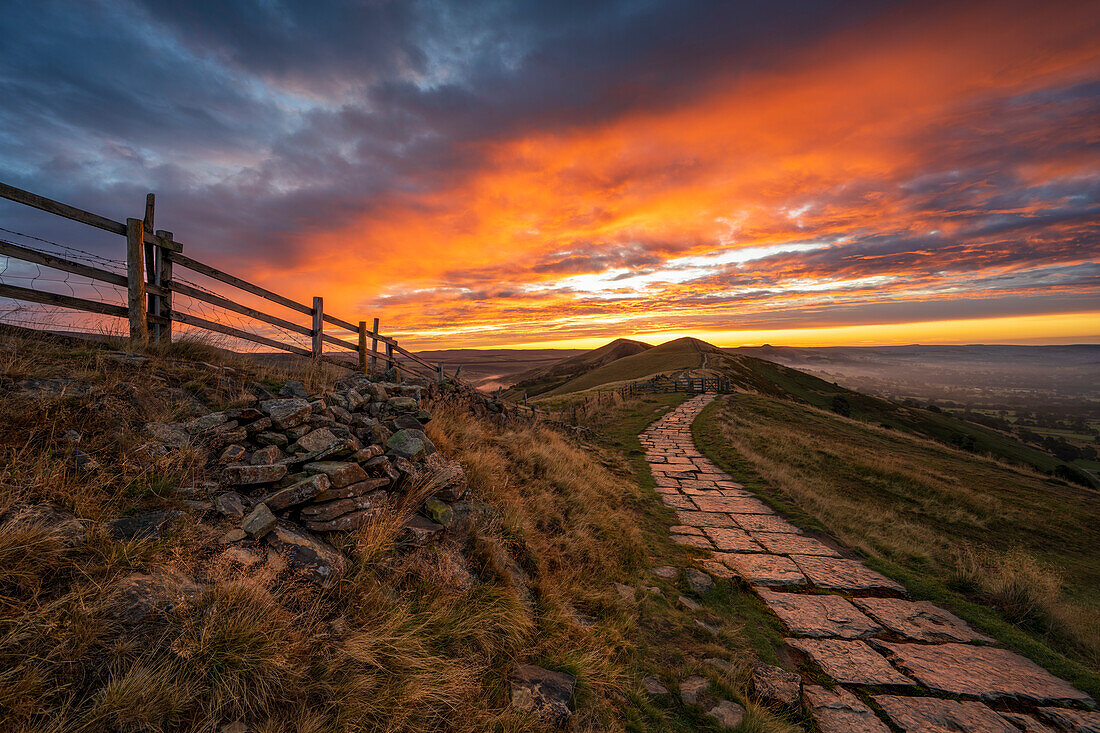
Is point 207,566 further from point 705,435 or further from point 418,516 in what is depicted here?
point 705,435

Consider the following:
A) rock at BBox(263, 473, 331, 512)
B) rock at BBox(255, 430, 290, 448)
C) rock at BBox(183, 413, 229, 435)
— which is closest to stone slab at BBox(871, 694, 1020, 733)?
rock at BBox(263, 473, 331, 512)

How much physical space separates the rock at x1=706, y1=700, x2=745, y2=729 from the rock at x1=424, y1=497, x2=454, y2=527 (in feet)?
10.9

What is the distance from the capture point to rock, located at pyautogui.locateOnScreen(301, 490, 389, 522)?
421 cm

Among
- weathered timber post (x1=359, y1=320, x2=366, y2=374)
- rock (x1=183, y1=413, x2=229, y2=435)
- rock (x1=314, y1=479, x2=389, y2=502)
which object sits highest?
weathered timber post (x1=359, y1=320, x2=366, y2=374)

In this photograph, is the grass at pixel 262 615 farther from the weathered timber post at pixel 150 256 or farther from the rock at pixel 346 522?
the weathered timber post at pixel 150 256

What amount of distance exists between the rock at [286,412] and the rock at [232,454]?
23.2 inches

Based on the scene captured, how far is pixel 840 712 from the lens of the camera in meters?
3.95

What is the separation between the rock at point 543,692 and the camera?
3.40m

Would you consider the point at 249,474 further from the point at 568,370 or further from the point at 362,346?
the point at 568,370

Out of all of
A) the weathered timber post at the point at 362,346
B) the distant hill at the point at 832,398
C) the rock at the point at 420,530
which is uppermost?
the weathered timber post at the point at 362,346

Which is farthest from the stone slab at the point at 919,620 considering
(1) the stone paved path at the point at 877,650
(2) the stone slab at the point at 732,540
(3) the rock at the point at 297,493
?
(3) the rock at the point at 297,493

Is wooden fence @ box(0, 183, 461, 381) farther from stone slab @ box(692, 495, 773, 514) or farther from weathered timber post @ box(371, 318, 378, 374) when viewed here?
stone slab @ box(692, 495, 773, 514)

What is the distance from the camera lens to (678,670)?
4.43 metres

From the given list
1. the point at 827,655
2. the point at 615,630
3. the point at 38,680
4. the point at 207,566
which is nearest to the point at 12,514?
the point at 207,566
